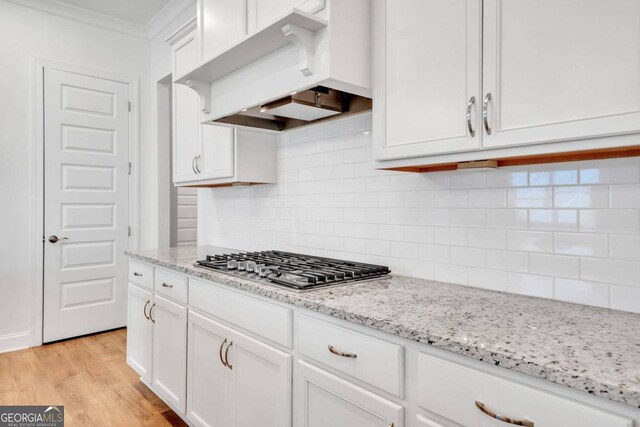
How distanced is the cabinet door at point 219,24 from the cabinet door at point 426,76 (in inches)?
31.3

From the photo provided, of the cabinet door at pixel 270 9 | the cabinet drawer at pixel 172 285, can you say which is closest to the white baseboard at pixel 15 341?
the cabinet drawer at pixel 172 285

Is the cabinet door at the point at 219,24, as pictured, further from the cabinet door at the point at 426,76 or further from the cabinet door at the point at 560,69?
the cabinet door at the point at 560,69

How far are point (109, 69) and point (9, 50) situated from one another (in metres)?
Result: 0.76

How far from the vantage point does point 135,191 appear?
13.2ft

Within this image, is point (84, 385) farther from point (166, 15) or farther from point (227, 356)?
point (166, 15)

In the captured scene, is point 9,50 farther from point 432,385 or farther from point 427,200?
point 432,385

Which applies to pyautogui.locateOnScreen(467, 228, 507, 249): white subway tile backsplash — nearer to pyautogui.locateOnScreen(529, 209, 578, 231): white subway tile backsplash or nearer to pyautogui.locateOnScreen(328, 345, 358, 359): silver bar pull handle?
pyautogui.locateOnScreen(529, 209, 578, 231): white subway tile backsplash

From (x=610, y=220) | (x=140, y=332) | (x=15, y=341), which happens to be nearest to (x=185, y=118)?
(x=140, y=332)

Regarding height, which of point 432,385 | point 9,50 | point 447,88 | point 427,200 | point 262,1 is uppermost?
point 9,50

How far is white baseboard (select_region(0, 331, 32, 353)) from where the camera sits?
3.36 meters

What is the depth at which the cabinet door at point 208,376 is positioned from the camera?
1.84 meters

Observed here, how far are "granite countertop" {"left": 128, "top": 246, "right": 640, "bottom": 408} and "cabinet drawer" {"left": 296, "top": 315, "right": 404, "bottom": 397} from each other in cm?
6

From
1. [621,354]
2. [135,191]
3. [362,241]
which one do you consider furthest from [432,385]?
[135,191]

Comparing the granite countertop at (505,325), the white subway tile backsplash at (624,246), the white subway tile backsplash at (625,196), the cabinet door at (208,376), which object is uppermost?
the white subway tile backsplash at (625,196)
